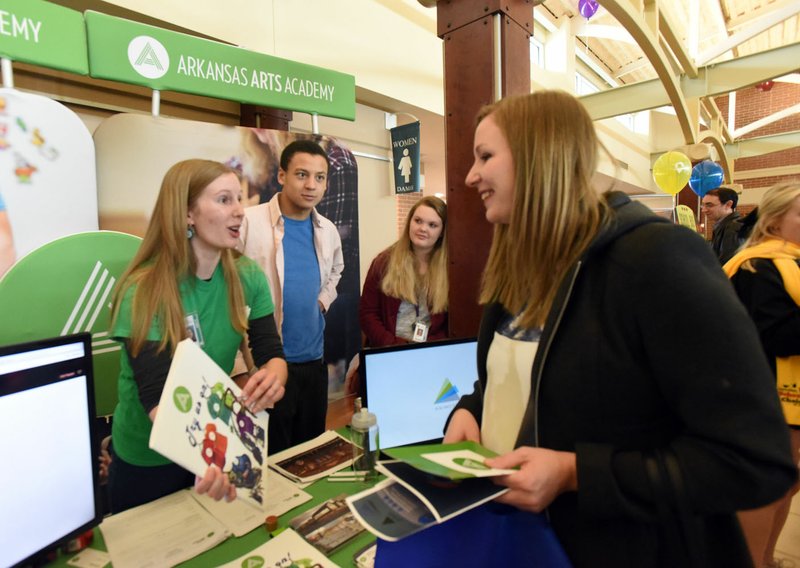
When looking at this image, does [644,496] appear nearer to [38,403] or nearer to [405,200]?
[38,403]

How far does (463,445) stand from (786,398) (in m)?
1.97

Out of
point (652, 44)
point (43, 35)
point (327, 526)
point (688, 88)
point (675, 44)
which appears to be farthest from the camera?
point (688, 88)

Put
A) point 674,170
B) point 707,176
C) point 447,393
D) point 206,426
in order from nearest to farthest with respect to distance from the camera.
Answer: point 206,426 < point 447,393 < point 674,170 < point 707,176

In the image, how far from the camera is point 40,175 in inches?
74.8

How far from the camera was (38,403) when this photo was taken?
2.97 ft

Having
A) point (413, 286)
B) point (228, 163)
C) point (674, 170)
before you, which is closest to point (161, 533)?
point (413, 286)

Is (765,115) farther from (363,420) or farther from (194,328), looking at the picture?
(194,328)

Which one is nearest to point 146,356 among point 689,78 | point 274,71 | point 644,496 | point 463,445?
point 463,445

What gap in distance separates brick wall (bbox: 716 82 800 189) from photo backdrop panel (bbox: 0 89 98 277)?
1441 cm

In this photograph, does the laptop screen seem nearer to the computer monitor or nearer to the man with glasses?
the computer monitor

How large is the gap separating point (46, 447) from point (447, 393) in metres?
1.14

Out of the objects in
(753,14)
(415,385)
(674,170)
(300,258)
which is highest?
(753,14)

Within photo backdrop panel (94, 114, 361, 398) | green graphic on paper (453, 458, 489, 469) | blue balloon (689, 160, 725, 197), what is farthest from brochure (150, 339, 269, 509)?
blue balloon (689, 160, 725, 197)

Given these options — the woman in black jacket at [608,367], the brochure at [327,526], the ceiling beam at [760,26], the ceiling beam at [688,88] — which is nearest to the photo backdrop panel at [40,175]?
the brochure at [327,526]
